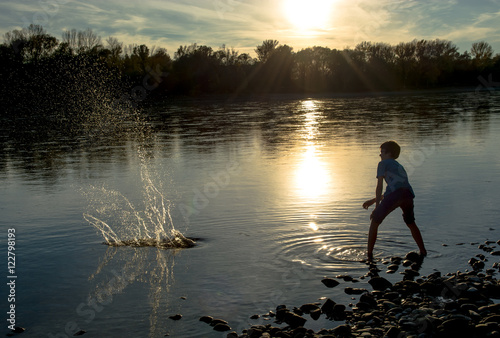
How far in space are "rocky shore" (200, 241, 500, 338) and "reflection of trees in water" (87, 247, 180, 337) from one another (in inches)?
28.9

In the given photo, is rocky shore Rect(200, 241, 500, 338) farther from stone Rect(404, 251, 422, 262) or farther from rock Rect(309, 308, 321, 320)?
stone Rect(404, 251, 422, 262)

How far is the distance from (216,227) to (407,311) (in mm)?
5134

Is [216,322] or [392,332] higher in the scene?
[392,332]

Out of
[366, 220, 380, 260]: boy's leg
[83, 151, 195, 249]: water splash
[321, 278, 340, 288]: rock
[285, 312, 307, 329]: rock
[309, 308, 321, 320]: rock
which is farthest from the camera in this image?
[83, 151, 195, 249]: water splash

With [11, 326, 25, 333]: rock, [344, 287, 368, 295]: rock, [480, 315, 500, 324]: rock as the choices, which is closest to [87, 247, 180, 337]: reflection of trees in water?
[11, 326, 25, 333]: rock

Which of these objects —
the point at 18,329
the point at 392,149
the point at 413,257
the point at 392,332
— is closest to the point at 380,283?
the point at 413,257

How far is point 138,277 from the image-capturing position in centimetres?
812

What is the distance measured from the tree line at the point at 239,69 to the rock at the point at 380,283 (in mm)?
85626

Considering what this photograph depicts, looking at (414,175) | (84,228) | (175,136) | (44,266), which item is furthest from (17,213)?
(175,136)

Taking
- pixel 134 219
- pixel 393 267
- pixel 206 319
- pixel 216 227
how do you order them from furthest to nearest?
pixel 134 219 → pixel 216 227 → pixel 393 267 → pixel 206 319

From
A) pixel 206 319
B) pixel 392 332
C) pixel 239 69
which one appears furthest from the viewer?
pixel 239 69

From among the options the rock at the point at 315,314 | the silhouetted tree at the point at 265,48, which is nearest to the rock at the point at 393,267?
the rock at the point at 315,314

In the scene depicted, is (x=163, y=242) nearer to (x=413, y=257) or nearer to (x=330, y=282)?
→ (x=330, y=282)

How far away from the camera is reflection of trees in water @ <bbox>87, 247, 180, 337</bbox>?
22.5 ft
